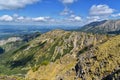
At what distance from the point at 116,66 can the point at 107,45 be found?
2683cm

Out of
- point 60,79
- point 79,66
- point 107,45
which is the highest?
point 107,45

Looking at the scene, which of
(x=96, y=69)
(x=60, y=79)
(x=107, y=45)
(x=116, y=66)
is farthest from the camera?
(x=60, y=79)

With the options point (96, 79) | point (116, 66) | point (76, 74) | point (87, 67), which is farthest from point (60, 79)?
point (116, 66)

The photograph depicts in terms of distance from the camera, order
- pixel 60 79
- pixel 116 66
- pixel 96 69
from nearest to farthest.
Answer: pixel 116 66, pixel 96 69, pixel 60 79

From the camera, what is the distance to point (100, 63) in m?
149

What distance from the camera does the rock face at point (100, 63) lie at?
14025 cm

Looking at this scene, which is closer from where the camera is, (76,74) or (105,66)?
(105,66)

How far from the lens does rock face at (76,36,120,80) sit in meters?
140

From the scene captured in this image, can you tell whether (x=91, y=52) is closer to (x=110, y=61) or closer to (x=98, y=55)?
(x=98, y=55)

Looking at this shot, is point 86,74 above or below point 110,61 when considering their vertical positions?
below

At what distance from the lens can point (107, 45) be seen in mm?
161250

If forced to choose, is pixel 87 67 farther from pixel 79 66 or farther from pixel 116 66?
pixel 116 66

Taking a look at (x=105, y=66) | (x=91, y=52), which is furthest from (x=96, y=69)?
(x=91, y=52)

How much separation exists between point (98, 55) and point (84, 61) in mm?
12388
